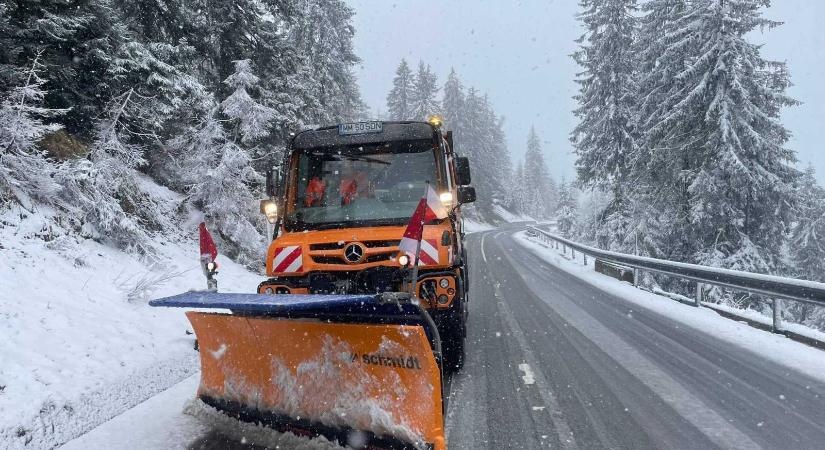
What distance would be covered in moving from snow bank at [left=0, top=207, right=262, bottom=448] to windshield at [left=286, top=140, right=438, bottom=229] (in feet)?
7.20

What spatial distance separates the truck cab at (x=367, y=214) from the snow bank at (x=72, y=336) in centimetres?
169

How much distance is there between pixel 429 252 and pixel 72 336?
3.85 metres

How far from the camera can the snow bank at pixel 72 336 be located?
382 cm

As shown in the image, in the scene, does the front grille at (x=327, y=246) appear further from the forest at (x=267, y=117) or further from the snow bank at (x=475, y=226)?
the snow bank at (x=475, y=226)

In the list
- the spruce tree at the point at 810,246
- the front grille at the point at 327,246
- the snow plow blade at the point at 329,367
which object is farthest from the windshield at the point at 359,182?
the spruce tree at the point at 810,246

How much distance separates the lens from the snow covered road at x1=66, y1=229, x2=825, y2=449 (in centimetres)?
349

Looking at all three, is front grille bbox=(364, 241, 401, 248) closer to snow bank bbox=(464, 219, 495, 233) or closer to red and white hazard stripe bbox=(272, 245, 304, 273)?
red and white hazard stripe bbox=(272, 245, 304, 273)

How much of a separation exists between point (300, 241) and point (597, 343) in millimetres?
4006

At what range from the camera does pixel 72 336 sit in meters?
4.98

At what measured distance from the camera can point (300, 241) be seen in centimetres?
489

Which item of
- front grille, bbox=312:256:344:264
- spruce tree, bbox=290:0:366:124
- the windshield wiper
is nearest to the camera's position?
front grille, bbox=312:256:344:264

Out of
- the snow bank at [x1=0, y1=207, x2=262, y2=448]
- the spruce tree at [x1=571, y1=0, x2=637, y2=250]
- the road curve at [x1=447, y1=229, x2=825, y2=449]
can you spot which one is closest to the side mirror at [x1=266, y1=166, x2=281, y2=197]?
the snow bank at [x1=0, y1=207, x2=262, y2=448]

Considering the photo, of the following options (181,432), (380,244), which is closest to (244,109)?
(380,244)

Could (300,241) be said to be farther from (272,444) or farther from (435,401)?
(435,401)
